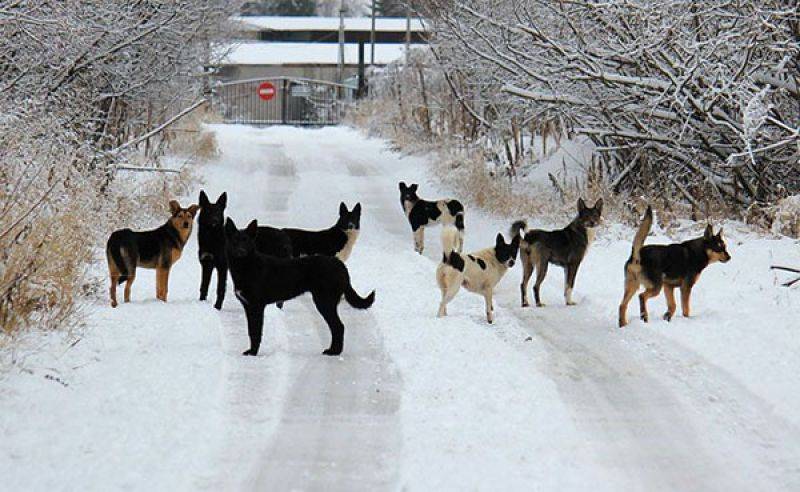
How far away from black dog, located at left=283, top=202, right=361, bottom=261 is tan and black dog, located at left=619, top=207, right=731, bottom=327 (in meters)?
3.94

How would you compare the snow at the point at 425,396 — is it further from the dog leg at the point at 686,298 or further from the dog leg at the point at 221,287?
the dog leg at the point at 221,287

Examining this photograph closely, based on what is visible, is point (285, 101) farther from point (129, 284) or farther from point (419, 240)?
point (129, 284)

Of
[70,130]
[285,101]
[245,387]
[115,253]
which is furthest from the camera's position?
[285,101]

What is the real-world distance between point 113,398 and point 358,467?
6.91 ft

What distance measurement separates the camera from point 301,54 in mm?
63750

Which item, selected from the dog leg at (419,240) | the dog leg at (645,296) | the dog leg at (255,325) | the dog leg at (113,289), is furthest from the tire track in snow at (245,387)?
the dog leg at (419,240)

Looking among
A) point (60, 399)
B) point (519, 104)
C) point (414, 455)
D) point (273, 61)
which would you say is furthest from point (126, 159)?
point (273, 61)

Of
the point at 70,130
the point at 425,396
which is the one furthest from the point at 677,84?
the point at 70,130

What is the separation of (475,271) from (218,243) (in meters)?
2.81

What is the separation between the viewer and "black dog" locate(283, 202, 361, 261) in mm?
12984

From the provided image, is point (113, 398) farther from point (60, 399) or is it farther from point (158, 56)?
point (158, 56)

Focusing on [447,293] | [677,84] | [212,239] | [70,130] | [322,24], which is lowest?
[447,293]

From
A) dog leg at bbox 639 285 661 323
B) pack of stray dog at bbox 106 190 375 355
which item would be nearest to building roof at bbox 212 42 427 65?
pack of stray dog at bbox 106 190 375 355

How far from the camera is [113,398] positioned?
763 cm
